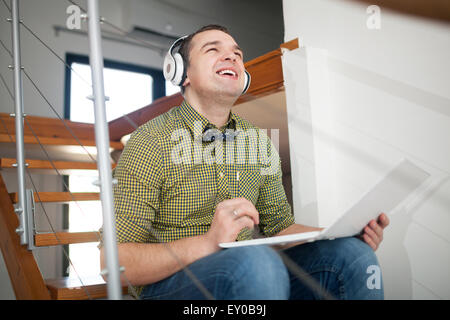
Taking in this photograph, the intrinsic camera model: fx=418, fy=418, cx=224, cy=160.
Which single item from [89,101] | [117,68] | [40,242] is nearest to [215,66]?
[40,242]

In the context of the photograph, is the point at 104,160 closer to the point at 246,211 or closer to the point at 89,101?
the point at 246,211

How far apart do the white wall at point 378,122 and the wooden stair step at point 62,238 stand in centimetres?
77

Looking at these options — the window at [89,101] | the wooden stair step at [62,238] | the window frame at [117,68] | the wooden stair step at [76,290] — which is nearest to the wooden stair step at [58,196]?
the wooden stair step at [62,238]

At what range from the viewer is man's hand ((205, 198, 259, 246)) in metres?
0.79

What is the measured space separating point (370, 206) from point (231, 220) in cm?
26

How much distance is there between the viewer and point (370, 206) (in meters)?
0.77

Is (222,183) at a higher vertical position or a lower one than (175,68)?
lower

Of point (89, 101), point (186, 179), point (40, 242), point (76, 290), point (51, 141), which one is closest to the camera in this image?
point (186, 179)

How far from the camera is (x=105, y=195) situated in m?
0.73

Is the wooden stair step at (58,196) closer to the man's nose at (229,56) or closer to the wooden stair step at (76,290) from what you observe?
the wooden stair step at (76,290)

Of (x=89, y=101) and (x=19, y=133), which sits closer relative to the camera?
(x=19, y=133)

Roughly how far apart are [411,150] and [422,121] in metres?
0.10

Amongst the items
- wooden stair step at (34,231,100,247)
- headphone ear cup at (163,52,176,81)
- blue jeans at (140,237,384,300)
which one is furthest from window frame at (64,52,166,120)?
blue jeans at (140,237,384,300)
